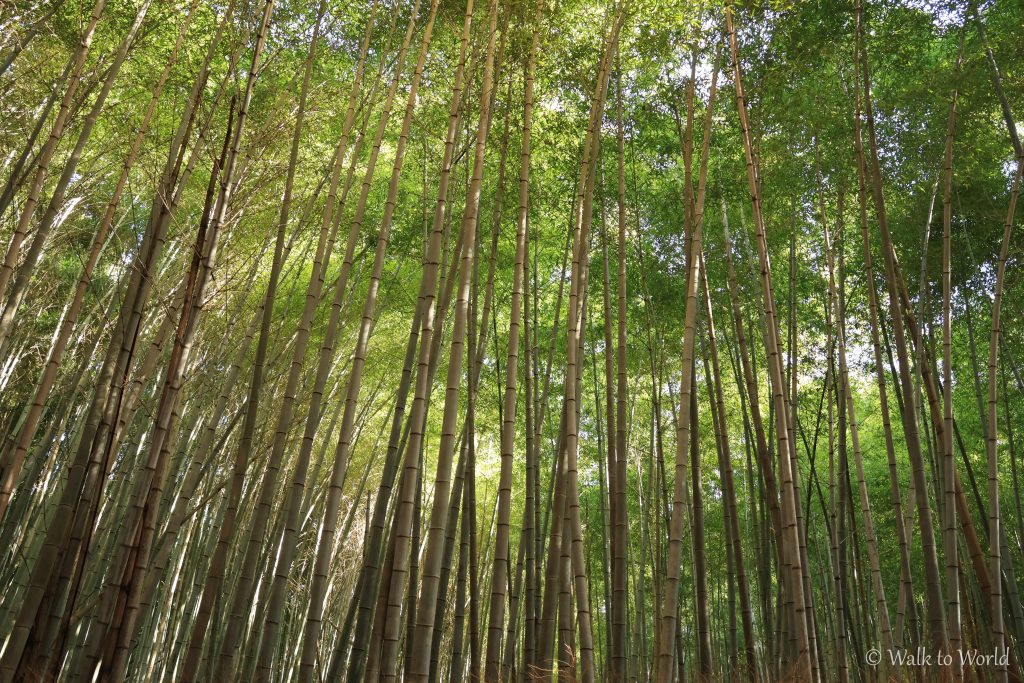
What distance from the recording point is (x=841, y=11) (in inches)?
175

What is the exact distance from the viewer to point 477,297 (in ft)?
17.1

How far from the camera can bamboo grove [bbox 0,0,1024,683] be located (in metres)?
2.63

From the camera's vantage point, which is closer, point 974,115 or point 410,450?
point 410,450

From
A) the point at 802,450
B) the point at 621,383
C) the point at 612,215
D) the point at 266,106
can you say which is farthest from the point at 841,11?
the point at 802,450

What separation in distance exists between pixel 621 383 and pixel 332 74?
3147 mm

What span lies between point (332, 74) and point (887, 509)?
758 centimetres

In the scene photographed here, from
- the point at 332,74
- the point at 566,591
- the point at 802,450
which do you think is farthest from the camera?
the point at 802,450

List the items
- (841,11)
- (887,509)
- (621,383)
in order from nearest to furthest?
1. (621,383)
2. (841,11)
3. (887,509)

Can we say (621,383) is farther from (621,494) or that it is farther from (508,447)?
(508,447)

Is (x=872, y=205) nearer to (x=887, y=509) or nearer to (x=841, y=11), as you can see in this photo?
(x=841, y=11)

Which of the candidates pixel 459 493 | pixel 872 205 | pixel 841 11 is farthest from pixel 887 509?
pixel 459 493

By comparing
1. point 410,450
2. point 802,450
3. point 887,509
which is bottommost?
point 410,450

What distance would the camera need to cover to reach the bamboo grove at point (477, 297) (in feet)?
8.62

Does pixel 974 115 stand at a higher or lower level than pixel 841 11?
lower
